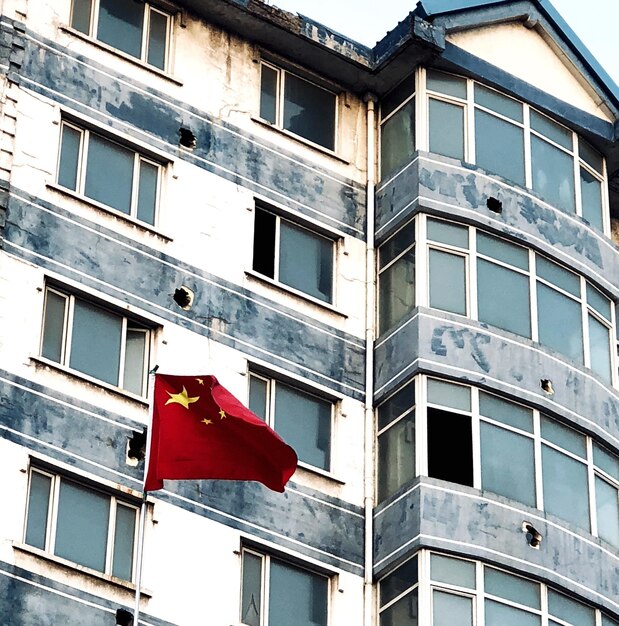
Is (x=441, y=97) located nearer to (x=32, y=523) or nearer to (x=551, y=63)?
(x=551, y=63)

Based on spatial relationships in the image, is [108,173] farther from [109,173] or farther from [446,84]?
[446,84]

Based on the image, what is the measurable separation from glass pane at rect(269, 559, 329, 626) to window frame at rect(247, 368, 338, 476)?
6.49 ft

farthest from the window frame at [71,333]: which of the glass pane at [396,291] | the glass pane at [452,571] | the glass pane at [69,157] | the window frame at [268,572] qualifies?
the glass pane at [452,571]

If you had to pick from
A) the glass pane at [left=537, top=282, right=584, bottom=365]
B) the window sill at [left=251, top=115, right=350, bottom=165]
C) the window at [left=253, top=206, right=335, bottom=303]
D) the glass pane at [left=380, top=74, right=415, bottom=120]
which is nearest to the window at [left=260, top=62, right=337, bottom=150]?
the window sill at [left=251, top=115, right=350, bottom=165]

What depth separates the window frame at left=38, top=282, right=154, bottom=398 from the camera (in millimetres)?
34625

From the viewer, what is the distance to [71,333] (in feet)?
115

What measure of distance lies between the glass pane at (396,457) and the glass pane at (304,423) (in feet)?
3.37

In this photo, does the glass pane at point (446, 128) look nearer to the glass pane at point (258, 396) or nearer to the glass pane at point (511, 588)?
the glass pane at point (258, 396)

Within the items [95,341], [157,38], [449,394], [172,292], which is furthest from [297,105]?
[95,341]

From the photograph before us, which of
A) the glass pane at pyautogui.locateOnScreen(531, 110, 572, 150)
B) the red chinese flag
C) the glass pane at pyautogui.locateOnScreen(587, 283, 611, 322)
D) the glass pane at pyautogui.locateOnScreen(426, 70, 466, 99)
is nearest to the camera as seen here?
the red chinese flag

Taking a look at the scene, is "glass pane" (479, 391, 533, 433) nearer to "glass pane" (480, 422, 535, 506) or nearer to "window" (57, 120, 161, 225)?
"glass pane" (480, 422, 535, 506)

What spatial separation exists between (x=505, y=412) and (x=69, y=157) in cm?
919

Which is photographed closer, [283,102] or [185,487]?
[185,487]

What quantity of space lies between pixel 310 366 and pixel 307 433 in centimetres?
127
